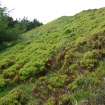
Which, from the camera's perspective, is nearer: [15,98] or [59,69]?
[15,98]

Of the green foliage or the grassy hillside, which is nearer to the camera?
the grassy hillside

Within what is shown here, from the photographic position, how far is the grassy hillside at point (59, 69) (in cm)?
1218

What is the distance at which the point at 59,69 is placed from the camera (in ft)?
49.6

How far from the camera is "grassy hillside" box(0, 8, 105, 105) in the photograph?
480 inches

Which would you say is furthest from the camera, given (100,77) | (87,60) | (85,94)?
(87,60)

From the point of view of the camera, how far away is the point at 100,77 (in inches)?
496

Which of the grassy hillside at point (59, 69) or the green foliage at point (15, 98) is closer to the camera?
the grassy hillside at point (59, 69)

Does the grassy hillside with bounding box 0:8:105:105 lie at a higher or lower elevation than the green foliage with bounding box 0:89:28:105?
higher

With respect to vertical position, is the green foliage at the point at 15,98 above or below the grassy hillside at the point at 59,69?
below

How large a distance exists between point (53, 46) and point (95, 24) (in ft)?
9.07

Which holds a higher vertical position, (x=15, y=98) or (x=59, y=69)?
(x=59, y=69)

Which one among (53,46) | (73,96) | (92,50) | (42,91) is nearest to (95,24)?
(53,46)

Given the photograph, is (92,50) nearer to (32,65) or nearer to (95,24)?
(32,65)

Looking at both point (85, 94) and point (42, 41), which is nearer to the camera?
point (85, 94)
